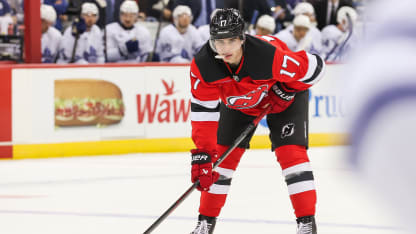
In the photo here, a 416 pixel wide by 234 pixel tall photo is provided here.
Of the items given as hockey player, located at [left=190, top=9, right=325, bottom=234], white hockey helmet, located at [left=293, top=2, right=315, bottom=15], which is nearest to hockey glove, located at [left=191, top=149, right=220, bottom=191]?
hockey player, located at [left=190, top=9, right=325, bottom=234]

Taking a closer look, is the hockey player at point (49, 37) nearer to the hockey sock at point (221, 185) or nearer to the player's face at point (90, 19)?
the player's face at point (90, 19)

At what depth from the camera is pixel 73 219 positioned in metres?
4.27

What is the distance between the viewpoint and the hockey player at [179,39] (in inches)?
317

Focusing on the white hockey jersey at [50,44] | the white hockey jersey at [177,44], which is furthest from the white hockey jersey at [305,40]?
the white hockey jersey at [50,44]

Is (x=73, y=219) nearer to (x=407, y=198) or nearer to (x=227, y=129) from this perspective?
(x=227, y=129)

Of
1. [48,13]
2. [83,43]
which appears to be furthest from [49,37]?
[83,43]

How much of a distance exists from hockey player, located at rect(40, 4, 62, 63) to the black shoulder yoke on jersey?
16.8 ft

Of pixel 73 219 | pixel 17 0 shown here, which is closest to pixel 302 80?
pixel 73 219

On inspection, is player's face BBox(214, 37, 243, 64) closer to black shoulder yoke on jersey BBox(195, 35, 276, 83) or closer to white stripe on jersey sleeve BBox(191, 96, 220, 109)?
black shoulder yoke on jersey BBox(195, 35, 276, 83)

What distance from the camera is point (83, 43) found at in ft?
25.5

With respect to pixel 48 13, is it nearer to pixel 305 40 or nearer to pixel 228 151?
pixel 305 40

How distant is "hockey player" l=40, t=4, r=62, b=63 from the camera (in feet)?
25.3

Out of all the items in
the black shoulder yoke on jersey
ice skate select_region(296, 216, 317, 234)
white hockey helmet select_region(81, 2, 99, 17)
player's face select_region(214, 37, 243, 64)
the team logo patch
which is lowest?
ice skate select_region(296, 216, 317, 234)

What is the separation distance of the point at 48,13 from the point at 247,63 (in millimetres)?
5342
